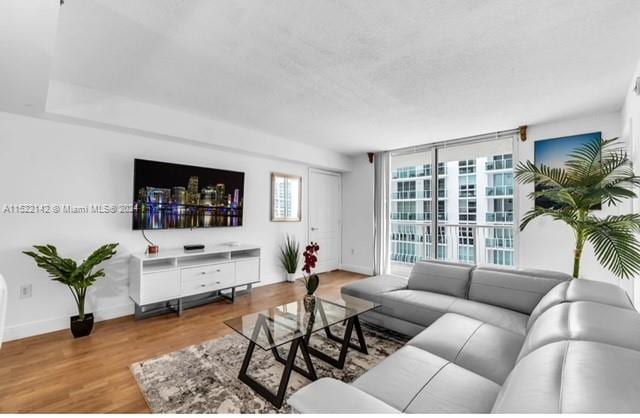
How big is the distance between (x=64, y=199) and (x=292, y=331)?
2.90 meters

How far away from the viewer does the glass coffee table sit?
1.86 metres

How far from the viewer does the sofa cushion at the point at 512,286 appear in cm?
242

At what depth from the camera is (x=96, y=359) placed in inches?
92.5

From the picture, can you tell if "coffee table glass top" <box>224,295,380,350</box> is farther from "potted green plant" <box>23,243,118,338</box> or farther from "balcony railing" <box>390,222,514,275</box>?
"balcony railing" <box>390,222,514,275</box>

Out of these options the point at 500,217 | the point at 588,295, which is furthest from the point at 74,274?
the point at 500,217

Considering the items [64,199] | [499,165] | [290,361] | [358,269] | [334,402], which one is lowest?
[358,269]


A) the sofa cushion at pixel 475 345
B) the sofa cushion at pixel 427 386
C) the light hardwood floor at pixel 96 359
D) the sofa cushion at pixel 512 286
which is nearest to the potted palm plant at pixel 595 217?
the sofa cushion at pixel 512 286

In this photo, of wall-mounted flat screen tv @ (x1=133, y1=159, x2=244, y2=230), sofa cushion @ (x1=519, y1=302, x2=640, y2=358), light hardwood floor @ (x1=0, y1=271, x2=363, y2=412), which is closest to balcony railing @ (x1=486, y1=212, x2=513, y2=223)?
sofa cushion @ (x1=519, y1=302, x2=640, y2=358)

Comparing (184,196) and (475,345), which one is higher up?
(184,196)

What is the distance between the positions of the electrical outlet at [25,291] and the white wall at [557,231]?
19.4 ft

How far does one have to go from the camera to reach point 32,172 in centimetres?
282

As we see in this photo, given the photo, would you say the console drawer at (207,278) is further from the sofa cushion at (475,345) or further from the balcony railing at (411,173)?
the balcony railing at (411,173)

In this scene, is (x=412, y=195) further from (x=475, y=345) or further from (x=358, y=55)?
(x=475, y=345)

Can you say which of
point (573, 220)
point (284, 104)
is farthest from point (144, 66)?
point (573, 220)
